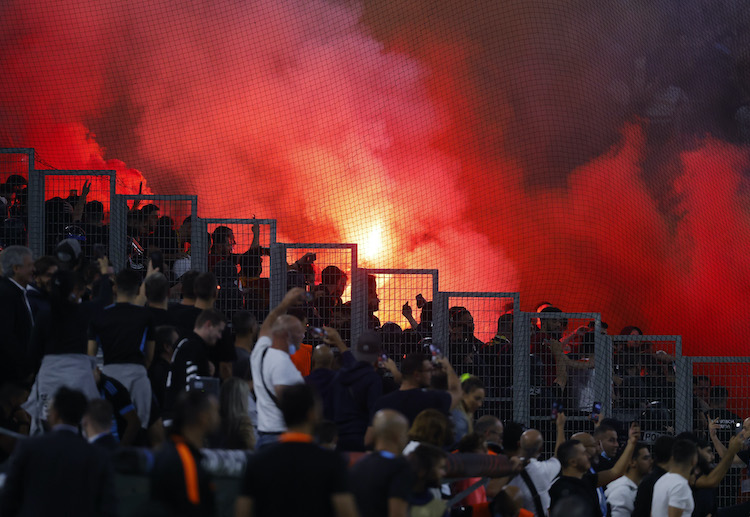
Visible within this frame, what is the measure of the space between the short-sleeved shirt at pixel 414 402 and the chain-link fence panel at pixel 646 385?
15.0 feet

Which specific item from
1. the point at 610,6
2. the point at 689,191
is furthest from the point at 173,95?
the point at 689,191

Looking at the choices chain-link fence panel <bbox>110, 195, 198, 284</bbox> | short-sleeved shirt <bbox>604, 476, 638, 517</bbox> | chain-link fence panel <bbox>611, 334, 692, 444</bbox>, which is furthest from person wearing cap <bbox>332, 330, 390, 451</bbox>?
chain-link fence panel <bbox>611, 334, 692, 444</bbox>

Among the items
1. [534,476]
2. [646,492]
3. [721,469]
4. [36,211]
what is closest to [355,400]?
[534,476]

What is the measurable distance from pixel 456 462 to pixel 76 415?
6.59ft

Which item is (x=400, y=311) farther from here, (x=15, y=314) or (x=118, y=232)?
(x=15, y=314)

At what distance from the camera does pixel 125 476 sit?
4730 millimetres

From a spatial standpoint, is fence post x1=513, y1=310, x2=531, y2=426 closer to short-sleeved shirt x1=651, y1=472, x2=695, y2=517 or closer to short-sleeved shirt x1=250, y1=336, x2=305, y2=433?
short-sleeved shirt x1=651, y1=472, x2=695, y2=517

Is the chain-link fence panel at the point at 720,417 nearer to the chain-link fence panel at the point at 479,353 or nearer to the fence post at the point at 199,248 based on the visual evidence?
the chain-link fence panel at the point at 479,353

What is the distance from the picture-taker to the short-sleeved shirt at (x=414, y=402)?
652 cm

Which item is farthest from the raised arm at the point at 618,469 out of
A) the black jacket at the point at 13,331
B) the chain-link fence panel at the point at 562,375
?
the black jacket at the point at 13,331

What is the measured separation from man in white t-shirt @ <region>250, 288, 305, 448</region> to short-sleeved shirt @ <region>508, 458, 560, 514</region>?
1.57 m

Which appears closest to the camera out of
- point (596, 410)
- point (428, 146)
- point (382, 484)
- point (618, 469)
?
point (382, 484)

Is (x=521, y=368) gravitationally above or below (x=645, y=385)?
above

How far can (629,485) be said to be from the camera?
8.48 meters
